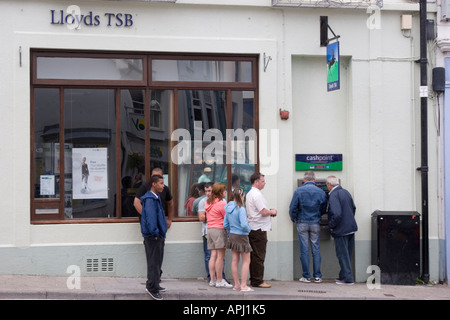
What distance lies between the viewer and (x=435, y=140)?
13.9 m

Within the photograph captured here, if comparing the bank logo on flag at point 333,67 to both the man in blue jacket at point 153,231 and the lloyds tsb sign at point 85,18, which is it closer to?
the lloyds tsb sign at point 85,18

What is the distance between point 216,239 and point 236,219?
1.89 feet

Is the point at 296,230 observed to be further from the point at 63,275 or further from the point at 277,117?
the point at 63,275

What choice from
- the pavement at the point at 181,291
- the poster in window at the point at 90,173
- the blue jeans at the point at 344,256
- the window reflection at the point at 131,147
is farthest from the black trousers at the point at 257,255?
the poster in window at the point at 90,173

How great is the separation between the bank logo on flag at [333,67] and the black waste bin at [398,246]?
2432mm

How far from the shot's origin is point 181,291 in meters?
11.8

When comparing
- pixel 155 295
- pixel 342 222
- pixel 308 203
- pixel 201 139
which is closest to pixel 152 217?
pixel 155 295

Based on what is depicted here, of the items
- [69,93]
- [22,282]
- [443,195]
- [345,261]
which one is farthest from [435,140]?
[22,282]

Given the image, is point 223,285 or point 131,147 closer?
point 223,285

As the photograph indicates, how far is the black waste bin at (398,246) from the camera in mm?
13195

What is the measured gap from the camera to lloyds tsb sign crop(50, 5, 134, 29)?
1274 cm

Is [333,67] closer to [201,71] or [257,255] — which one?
[201,71]

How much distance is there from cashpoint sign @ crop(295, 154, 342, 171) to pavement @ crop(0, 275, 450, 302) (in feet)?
7.01

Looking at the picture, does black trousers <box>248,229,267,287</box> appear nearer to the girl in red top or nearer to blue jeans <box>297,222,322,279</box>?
the girl in red top
